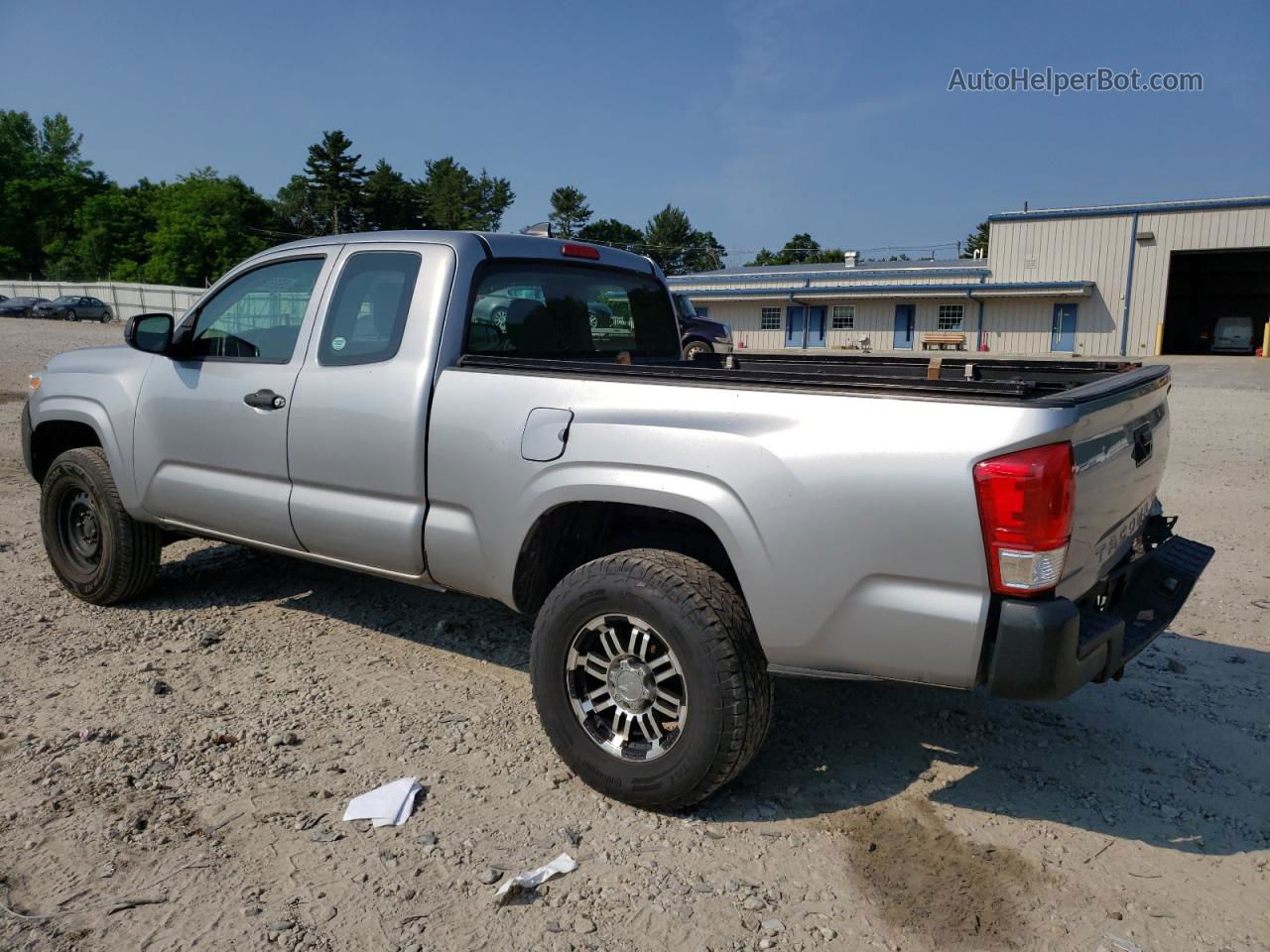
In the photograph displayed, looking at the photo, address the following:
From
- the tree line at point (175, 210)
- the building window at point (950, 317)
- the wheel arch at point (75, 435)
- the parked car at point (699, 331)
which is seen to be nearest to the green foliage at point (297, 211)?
the tree line at point (175, 210)

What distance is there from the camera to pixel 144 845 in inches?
117

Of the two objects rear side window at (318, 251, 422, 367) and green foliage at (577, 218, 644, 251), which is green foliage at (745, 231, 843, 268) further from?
rear side window at (318, 251, 422, 367)

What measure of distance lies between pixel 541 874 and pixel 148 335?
3.37 meters

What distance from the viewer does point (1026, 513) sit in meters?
2.52

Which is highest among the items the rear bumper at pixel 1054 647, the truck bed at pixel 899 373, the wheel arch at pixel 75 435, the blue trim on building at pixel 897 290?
the blue trim on building at pixel 897 290

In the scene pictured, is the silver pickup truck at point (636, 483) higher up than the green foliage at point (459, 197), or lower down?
lower down

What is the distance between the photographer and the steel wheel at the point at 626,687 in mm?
3178

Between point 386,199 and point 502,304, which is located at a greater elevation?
point 386,199

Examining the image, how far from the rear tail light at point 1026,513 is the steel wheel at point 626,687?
3.53 ft

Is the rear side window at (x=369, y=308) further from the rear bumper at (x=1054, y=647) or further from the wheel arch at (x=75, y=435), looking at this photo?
the rear bumper at (x=1054, y=647)

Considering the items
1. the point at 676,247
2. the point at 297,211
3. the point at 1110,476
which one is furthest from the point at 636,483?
the point at 676,247

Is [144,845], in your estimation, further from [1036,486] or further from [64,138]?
[64,138]

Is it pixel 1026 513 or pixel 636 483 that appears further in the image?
pixel 636 483

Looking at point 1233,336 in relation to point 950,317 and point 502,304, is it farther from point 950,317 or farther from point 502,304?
point 502,304
